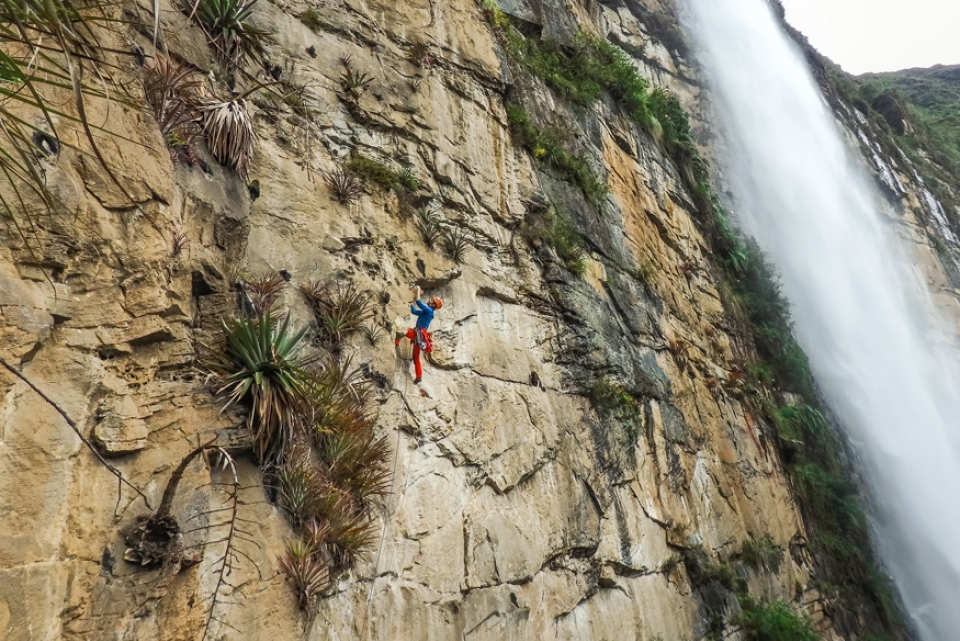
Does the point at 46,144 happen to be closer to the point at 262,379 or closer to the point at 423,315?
the point at 262,379

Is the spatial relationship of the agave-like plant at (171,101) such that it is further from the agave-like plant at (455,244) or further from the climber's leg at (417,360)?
the agave-like plant at (455,244)

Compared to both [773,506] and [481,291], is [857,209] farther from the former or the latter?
[481,291]

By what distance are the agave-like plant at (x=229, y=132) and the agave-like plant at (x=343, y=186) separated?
0.98 meters

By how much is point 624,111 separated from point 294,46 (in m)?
8.39

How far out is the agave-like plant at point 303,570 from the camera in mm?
3920

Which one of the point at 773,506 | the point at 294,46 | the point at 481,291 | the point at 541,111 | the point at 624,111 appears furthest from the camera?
the point at 624,111

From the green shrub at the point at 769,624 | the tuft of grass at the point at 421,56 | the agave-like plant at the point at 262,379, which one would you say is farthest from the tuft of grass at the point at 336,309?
the green shrub at the point at 769,624

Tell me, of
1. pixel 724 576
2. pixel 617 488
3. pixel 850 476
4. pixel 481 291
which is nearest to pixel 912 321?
pixel 850 476

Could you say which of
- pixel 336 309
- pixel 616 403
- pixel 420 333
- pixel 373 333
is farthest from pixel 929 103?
pixel 336 309

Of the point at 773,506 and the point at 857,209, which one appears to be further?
the point at 857,209

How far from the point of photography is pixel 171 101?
175 inches

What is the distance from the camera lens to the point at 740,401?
11547 millimetres

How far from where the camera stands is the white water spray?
14453mm

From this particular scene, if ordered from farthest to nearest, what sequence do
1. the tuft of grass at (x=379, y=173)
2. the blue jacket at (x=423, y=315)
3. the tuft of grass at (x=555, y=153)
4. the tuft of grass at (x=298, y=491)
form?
the tuft of grass at (x=555, y=153) < the tuft of grass at (x=379, y=173) < the blue jacket at (x=423, y=315) < the tuft of grass at (x=298, y=491)
